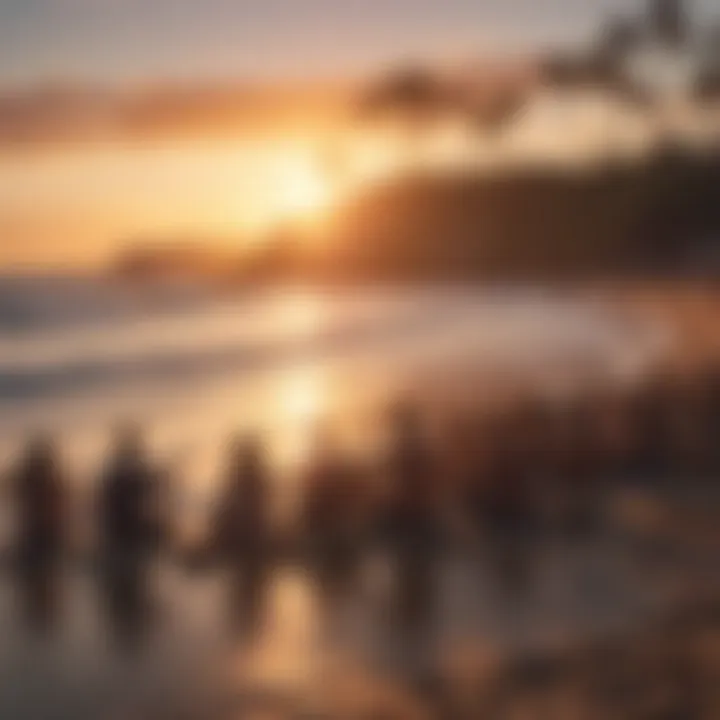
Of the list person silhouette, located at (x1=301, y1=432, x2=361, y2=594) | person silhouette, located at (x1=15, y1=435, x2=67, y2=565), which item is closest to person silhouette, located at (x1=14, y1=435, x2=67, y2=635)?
person silhouette, located at (x1=15, y1=435, x2=67, y2=565)

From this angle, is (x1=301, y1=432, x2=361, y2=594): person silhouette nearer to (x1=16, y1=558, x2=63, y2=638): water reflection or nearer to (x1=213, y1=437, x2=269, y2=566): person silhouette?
(x1=213, y1=437, x2=269, y2=566): person silhouette

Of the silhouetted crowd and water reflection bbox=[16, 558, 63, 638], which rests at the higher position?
the silhouetted crowd

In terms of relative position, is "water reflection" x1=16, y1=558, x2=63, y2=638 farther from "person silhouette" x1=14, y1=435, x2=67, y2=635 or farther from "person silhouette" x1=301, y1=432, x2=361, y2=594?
"person silhouette" x1=301, y1=432, x2=361, y2=594

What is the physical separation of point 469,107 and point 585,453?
23 cm

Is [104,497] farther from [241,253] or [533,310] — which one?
[533,310]

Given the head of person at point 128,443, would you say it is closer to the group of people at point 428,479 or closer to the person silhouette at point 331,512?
the group of people at point 428,479

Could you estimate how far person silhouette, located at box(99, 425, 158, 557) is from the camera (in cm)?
70

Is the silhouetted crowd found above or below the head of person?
below

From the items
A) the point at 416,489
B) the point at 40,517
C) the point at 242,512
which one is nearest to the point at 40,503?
the point at 40,517

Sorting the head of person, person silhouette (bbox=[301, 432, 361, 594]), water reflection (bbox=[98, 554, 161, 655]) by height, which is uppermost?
the head of person

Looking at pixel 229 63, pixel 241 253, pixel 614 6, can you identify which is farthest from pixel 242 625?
pixel 614 6

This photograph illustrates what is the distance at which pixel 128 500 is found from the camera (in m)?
0.70

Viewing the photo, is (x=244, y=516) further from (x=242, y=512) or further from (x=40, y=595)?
(x=40, y=595)

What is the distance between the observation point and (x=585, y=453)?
725mm
